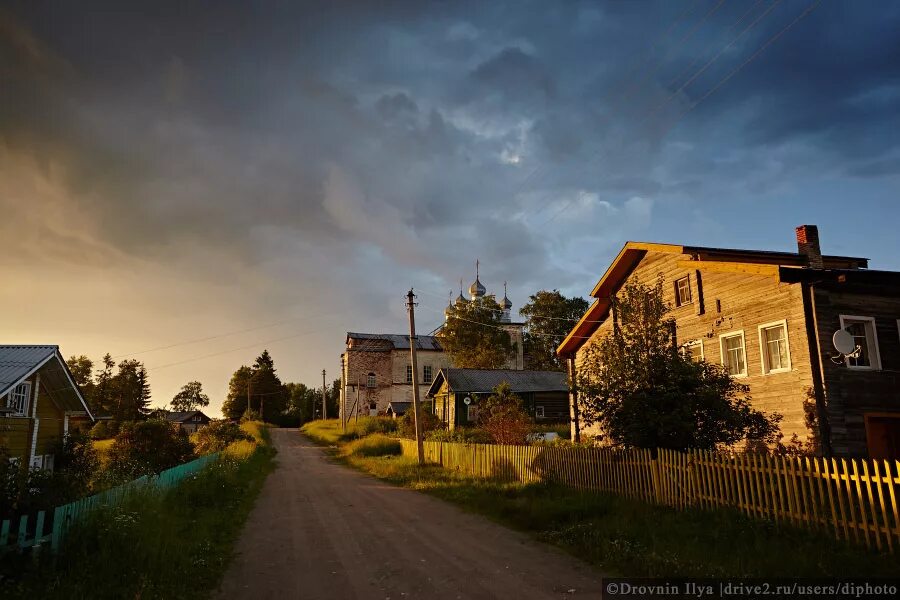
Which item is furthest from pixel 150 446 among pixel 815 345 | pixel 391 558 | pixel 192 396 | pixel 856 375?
pixel 192 396

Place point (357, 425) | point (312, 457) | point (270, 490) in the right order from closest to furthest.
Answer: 1. point (270, 490)
2. point (312, 457)
3. point (357, 425)

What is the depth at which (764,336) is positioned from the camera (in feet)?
55.3

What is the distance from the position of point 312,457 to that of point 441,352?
34.2m

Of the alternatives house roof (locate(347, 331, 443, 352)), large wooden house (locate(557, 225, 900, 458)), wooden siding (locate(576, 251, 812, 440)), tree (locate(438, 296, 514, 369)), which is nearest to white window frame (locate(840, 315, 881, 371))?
large wooden house (locate(557, 225, 900, 458))

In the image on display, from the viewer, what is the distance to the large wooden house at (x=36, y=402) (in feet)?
63.3

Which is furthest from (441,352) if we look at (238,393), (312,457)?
(238,393)

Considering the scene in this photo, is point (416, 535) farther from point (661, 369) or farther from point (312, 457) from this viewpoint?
point (312, 457)

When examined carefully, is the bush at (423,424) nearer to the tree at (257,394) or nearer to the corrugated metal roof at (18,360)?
the corrugated metal roof at (18,360)

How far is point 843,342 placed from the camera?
14.7 meters

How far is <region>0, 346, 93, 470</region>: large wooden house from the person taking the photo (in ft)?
63.3

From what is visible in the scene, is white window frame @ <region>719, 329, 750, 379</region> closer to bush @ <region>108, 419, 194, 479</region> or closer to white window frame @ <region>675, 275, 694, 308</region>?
white window frame @ <region>675, 275, 694, 308</region>

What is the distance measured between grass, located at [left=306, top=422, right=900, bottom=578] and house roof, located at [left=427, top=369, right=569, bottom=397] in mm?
29194

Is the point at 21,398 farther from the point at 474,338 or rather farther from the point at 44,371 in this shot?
the point at 474,338

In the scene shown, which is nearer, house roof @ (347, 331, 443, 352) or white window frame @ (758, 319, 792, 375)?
white window frame @ (758, 319, 792, 375)
